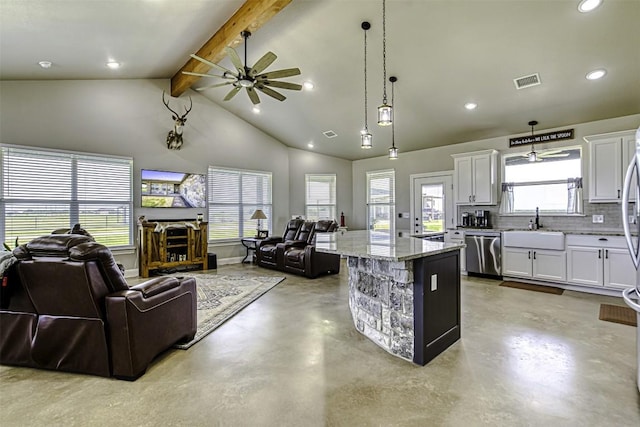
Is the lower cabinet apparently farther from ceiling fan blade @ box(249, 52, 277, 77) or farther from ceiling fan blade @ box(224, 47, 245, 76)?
ceiling fan blade @ box(224, 47, 245, 76)

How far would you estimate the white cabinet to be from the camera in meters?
4.40

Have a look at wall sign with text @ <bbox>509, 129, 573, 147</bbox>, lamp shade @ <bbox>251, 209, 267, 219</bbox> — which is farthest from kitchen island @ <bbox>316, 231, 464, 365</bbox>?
lamp shade @ <bbox>251, 209, 267, 219</bbox>

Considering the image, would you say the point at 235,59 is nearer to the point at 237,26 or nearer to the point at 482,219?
the point at 237,26

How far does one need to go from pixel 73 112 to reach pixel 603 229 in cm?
882

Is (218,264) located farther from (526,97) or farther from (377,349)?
(526,97)

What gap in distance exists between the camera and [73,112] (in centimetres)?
516

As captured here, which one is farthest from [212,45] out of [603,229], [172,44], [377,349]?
[603,229]

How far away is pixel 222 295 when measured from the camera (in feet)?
14.8

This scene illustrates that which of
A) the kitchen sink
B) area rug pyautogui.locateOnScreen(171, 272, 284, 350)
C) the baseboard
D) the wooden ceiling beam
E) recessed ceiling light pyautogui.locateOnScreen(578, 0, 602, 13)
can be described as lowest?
area rug pyautogui.locateOnScreen(171, 272, 284, 350)

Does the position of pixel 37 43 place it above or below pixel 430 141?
above

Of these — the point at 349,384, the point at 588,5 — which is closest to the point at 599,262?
the point at 588,5

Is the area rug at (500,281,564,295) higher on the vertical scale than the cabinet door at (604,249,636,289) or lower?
lower

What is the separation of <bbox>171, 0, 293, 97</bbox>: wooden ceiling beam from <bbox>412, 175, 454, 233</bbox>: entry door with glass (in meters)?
4.98

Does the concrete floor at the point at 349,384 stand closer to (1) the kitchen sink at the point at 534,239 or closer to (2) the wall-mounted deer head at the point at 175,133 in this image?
(1) the kitchen sink at the point at 534,239
